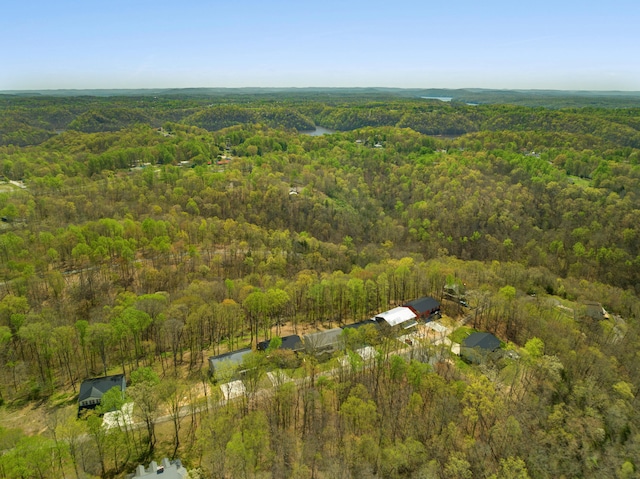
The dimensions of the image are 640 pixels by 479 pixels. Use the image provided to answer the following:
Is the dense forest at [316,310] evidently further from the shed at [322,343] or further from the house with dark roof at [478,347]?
the shed at [322,343]

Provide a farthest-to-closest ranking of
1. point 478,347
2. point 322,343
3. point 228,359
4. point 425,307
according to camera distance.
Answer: point 425,307
point 322,343
point 478,347
point 228,359

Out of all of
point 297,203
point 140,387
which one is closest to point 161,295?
point 140,387

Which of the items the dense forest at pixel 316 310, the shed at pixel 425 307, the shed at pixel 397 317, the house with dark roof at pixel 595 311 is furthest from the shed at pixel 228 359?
the house with dark roof at pixel 595 311

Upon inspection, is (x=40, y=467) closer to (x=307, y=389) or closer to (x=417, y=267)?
(x=307, y=389)

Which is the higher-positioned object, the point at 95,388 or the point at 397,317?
the point at 95,388

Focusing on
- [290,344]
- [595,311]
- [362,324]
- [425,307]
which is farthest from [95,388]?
[595,311]

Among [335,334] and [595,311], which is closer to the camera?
[335,334]

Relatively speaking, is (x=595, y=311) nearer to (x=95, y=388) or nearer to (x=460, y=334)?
(x=460, y=334)

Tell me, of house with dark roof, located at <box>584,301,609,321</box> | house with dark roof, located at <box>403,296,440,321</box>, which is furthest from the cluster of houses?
house with dark roof, located at <box>584,301,609,321</box>
